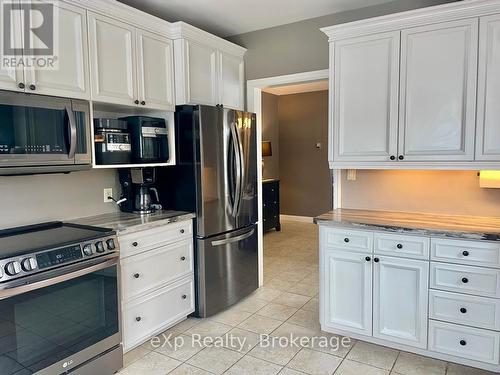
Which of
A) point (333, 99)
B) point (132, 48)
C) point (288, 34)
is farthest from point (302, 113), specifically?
point (132, 48)

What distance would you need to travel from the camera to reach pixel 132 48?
8.91ft

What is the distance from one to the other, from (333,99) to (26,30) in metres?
2.09

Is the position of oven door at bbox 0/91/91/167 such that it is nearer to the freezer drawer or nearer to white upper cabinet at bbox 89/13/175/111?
white upper cabinet at bbox 89/13/175/111

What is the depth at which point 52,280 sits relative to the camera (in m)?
1.95

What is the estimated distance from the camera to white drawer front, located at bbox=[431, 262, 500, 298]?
7.34ft

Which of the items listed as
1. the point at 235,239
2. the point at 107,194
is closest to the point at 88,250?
the point at 107,194

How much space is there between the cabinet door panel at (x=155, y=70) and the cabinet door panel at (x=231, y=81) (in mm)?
616

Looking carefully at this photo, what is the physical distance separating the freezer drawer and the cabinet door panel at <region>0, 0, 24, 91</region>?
1699 millimetres

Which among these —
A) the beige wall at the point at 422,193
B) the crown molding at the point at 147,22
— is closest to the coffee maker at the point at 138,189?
the crown molding at the point at 147,22

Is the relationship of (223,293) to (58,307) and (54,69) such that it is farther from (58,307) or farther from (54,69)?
(54,69)

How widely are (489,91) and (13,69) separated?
285 centimetres

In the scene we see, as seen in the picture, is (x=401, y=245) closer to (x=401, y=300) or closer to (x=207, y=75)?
(x=401, y=300)

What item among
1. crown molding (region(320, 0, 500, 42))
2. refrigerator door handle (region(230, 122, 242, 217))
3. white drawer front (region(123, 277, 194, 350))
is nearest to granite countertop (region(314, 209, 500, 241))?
refrigerator door handle (region(230, 122, 242, 217))

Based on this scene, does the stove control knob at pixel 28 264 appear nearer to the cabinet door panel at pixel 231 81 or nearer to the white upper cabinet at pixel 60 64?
the white upper cabinet at pixel 60 64
